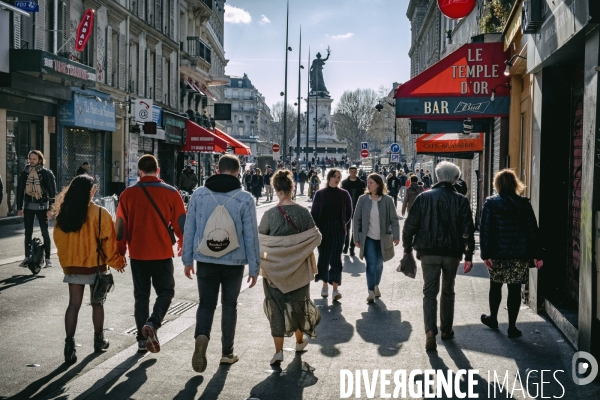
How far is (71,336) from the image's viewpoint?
630 cm

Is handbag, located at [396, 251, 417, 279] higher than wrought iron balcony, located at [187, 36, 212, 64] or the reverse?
the reverse

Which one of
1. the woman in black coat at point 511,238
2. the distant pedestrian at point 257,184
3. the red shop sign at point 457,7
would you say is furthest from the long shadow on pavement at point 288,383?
the distant pedestrian at point 257,184

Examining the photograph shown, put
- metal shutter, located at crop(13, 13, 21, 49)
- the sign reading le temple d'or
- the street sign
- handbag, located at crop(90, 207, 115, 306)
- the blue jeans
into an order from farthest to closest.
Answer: metal shutter, located at crop(13, 13, 21, 49)
the street sign
the sign reading le temple d'or
the blue jeans
handbag, located at crop(90, 207, 115, 306)

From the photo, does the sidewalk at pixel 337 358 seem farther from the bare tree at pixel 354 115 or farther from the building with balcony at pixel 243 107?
the building with balcony at pixel 243 107

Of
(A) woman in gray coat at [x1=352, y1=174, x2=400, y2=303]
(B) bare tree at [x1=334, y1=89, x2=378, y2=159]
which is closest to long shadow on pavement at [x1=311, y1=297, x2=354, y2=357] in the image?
(A) woman in gray coat at [x1=352, y1=174, x2=400, y2=303]

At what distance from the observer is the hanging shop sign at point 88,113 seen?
2311 centimetres

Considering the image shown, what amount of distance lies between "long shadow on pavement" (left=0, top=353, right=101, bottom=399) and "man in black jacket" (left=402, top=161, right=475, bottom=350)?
3.09 metres

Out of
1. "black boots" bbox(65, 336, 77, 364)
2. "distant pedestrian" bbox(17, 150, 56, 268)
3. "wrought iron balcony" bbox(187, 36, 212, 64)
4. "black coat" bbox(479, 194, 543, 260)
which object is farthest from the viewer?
"wrought iron balcony" bbox(187, 36, 212, 64)

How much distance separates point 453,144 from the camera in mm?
20750

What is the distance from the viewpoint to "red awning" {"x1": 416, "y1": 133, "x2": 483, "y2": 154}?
67.2 ft

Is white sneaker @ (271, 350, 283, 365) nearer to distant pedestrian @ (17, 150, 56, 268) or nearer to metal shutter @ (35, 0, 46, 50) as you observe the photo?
distant pedestrian @ (17, 150, 56, 268)

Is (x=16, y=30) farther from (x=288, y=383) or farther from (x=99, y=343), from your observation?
(x=288, y=383)

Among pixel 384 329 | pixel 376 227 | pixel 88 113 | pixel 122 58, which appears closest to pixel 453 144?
pixel 376 227

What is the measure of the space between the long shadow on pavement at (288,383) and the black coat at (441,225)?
1677 mm
